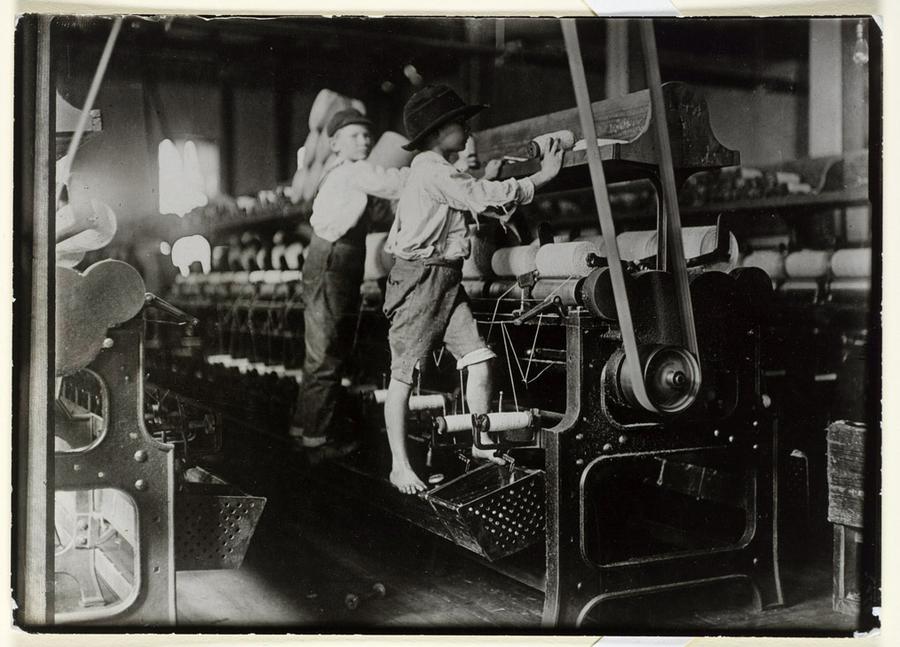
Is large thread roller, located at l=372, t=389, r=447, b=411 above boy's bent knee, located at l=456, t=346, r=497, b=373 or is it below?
below

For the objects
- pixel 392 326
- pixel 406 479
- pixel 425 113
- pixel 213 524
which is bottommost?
pixel 213 524

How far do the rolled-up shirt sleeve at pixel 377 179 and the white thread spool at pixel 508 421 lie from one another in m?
0.70

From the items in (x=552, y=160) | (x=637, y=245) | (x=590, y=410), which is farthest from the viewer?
(x=637, y=245)

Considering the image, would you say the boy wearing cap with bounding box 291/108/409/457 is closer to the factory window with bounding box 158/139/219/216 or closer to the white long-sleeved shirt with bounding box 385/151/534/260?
the white long-sleeved shirt with bounding box 385/151/534/260

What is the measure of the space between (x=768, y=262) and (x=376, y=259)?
1.19m

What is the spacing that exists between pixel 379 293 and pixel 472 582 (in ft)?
2.93

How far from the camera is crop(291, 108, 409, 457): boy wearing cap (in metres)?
2.58

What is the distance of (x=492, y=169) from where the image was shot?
8.82 ft

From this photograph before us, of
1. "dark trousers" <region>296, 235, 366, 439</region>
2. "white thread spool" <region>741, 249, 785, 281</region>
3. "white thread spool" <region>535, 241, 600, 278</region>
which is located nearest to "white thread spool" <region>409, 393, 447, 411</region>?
"dark trousers" <region>296, 235, 366, 439</region>

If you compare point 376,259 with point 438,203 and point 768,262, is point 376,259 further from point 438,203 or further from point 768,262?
point 768,262

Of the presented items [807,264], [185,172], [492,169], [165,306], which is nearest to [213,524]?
[165,306]

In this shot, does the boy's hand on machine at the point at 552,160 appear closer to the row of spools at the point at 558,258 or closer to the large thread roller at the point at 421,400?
the row of spools at the point at 558,258

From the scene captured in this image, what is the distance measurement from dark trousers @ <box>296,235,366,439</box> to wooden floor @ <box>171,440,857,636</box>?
162 mm

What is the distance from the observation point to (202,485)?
2.57 metres
